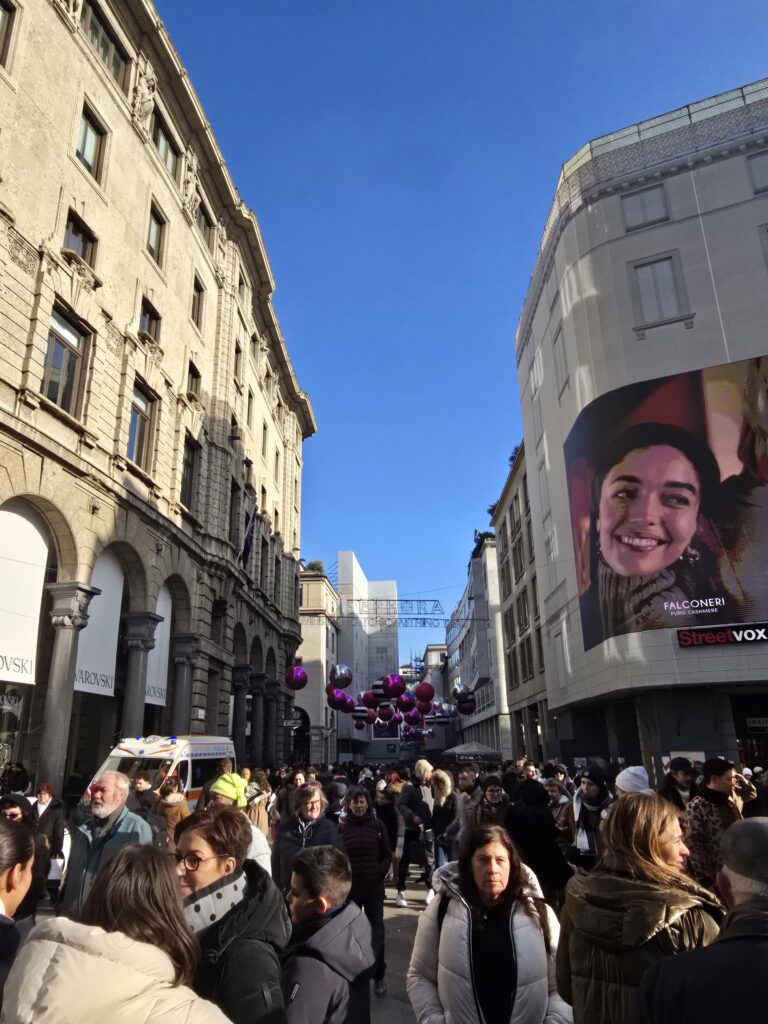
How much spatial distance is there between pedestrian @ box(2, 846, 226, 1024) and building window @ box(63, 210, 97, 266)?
17.8m

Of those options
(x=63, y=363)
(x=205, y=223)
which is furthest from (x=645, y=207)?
(x=63, y=363)

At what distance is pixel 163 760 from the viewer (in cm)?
1362

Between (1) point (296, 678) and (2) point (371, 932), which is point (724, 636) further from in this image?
(2) point (371, 932)

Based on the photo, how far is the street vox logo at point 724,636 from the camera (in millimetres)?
23859

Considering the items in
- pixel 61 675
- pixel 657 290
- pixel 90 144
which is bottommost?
pixel 61 675

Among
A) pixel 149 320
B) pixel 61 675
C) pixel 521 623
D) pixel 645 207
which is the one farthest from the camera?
pixel 521 623

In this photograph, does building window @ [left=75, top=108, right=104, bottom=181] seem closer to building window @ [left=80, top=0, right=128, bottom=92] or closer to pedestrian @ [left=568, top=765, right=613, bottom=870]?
building window @ [left=80, top=0, right=128, bottom=92]

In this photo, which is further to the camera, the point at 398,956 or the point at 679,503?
the point at 679,503

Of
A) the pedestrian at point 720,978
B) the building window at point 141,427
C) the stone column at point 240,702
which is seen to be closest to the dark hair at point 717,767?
the pedestrian at point 720,978

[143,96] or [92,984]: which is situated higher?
[143,96]

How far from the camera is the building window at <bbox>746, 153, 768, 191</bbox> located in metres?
28.2

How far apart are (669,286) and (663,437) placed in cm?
703

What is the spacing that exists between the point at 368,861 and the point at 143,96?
23598 millimetres

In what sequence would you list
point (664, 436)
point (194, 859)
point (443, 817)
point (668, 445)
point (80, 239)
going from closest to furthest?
point (194, 859), point (443, 817), point (80, 239), point (668, 445), point (664, 436)
